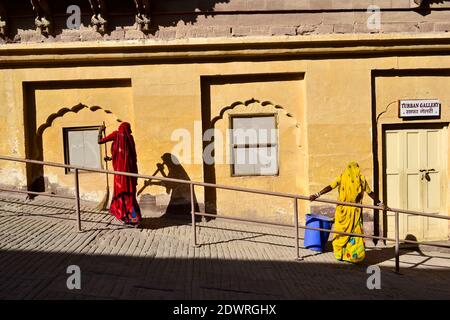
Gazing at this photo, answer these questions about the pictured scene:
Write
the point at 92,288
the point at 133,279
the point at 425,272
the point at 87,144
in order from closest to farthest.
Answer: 1. the point at 92,288
2. the point at 133,279
3. the point at 425,272
4. the point at 87,144

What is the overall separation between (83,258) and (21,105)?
13.8ft

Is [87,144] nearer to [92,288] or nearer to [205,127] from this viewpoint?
[205,127]

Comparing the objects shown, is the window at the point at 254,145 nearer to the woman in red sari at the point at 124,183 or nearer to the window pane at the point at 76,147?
the woman in red sari at the point at 124,183

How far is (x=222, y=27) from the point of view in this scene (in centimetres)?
798

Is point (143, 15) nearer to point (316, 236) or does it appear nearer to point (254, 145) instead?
point (254, 145)

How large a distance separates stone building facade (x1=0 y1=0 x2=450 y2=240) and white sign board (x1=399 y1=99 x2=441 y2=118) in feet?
0.22

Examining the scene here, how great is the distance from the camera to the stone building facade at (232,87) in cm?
791

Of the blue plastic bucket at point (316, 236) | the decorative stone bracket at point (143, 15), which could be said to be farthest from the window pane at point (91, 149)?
the blue plastic bucket at point (316, 236)

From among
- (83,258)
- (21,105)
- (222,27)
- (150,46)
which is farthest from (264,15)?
(83,258)

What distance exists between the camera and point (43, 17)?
7855 mm

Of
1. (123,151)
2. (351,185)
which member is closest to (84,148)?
(123,151)

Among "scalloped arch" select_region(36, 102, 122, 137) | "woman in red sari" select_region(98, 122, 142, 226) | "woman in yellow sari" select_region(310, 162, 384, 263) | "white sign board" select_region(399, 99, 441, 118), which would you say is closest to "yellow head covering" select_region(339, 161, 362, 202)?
"woman in yellow sari" select_region(310, 162, 384, 263)

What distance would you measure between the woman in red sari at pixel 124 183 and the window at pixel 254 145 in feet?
7.60

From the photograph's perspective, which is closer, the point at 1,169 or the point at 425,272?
the point at 425,272
